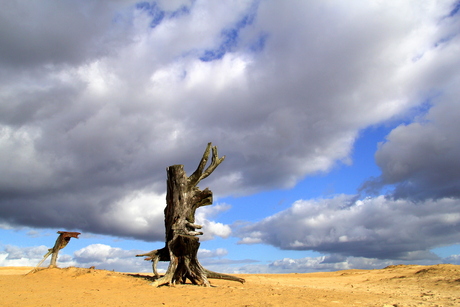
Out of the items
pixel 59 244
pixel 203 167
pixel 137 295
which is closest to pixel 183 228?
pixel 203 167

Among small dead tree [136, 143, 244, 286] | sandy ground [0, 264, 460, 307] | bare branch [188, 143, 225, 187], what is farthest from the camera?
bare branch [188, 143, 225, 187]

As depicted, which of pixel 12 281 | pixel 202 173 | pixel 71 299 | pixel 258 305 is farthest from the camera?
pixel 202 173

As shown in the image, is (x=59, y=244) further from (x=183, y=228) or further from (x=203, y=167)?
(x=203, y=167)

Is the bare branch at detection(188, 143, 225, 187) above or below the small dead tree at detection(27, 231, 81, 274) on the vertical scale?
above

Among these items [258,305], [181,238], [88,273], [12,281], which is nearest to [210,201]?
[181,238]

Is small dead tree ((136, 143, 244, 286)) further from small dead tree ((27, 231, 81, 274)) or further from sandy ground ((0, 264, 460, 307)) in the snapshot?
small dead tree ((27, 231, 81, 274))

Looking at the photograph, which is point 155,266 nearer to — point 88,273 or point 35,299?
point 88,273

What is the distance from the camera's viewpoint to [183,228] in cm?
1375

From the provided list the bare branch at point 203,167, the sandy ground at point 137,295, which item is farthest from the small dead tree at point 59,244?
the bare branch at point 203,167

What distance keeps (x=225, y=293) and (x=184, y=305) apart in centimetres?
262

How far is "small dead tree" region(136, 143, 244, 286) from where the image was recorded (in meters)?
13.5

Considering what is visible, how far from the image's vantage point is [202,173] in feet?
49.1

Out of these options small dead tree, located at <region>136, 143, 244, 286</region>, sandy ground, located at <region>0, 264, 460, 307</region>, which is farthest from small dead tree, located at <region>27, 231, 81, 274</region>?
small dead tree, located at <region>136, 143, 244, 286</region>

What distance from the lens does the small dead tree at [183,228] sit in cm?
1345
